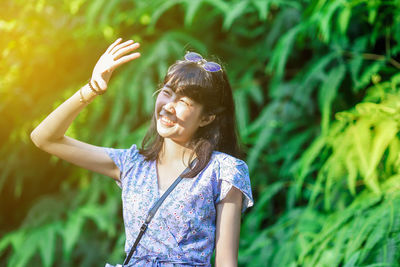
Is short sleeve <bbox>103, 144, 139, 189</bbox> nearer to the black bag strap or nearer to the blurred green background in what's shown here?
the black bag strap

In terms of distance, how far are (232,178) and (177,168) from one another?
166 mm

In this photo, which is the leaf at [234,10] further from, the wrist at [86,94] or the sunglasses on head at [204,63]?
the wrist at [86,94]

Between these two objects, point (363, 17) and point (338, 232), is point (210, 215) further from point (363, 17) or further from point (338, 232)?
point (363, 17)

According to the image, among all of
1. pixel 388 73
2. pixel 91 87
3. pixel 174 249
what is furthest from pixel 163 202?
pixel 388 73

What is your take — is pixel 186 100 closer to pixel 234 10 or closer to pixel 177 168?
pixel 177 168

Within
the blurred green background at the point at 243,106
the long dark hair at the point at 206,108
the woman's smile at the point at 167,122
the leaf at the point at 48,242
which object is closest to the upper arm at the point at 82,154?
the long dark hair at the point at 206,108

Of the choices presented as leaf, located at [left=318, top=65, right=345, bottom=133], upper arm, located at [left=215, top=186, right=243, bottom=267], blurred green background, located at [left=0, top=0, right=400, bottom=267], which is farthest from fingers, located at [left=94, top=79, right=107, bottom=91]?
leaf, located at [left=318, top=65, right=345, bottom=133]

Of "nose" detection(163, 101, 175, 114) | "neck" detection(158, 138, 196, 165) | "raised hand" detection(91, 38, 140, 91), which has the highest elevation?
"raised hand" detection(91, 38, 140, 91)

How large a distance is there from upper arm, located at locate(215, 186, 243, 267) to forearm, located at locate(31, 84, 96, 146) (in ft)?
1.46

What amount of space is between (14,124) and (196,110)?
2155 mm

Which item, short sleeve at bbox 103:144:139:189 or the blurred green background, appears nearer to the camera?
short sleeve at bbox 103:144:139:189

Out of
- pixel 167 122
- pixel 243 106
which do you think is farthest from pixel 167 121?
pixel 243 106

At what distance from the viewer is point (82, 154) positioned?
4.25ft

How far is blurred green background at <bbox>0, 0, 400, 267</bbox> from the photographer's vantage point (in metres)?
2.13
